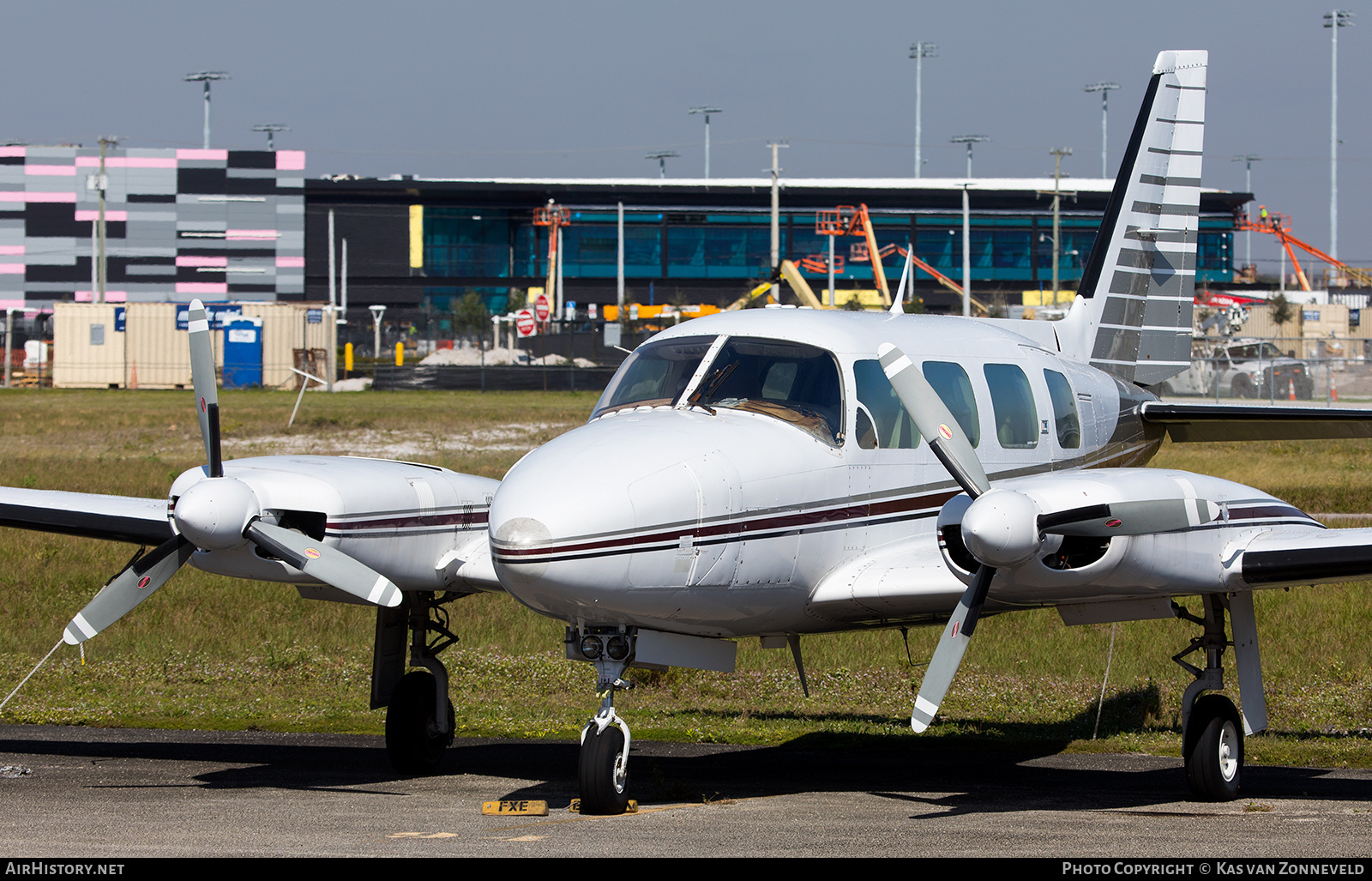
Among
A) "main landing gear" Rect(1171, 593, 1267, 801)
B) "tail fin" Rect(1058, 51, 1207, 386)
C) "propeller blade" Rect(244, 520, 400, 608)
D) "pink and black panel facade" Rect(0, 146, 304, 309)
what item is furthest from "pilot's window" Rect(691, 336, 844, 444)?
"pink and black panel facade" Rect(0, 146, 304, 309)

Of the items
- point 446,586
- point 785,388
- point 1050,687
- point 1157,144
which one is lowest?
point 1050,687

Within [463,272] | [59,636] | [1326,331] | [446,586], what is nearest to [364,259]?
[463,272]

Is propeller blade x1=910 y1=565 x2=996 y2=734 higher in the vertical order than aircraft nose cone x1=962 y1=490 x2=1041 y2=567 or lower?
lower

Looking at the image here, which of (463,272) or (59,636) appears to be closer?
(59,636)

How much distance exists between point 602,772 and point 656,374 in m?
2.83

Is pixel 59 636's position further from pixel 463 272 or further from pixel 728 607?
pixel 463 272

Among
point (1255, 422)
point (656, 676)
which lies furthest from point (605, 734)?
point (656, 676)

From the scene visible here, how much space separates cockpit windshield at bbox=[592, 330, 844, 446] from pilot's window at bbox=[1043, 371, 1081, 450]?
2872mm

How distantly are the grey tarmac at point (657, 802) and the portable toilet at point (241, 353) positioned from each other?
200 ft

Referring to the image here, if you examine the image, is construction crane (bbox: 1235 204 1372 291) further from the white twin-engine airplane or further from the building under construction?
the white twin-engine airplane

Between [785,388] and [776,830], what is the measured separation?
3013 mm

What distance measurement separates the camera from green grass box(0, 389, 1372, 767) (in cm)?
1394

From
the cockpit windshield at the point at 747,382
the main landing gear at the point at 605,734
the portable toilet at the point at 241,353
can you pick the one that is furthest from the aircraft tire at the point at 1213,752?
the portable toilet at the point at 241,353

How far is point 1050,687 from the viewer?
15883mm
